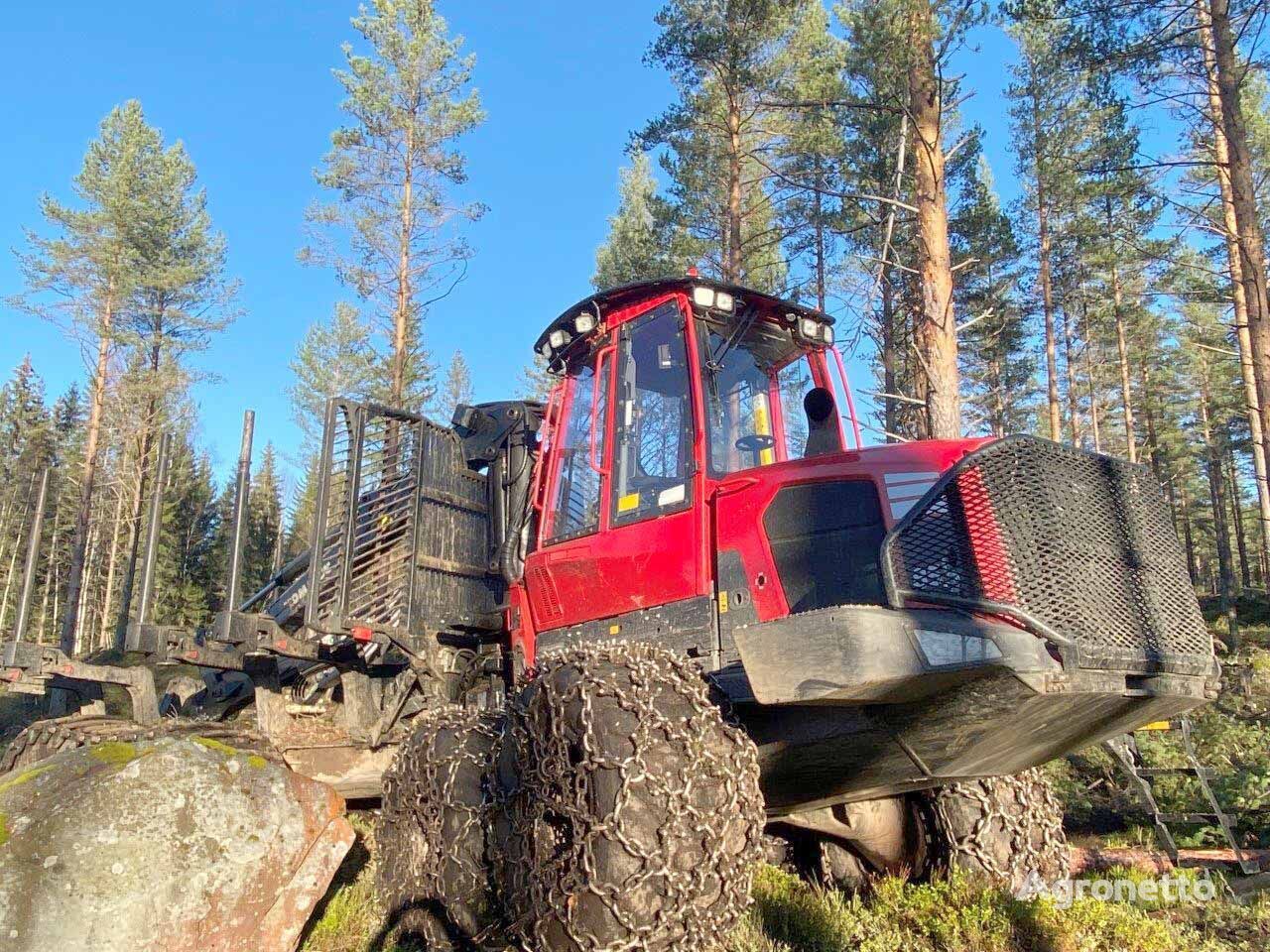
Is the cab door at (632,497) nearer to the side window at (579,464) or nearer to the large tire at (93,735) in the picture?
the side window at (579,464)

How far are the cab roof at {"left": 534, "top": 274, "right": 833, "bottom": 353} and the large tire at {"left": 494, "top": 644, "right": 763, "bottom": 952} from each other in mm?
2008

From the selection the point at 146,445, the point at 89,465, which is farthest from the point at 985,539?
the point at 146,445

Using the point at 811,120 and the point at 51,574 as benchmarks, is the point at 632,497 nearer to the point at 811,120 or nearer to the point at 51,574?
the point at 811,120

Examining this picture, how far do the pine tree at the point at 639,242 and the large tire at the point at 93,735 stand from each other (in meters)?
9.13

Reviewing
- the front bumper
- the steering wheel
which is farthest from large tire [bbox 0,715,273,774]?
the steering wheel

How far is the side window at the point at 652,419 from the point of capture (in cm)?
457

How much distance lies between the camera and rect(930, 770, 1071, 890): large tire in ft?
15.0

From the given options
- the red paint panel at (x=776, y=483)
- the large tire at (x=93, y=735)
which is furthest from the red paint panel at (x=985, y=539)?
the large tire at (x=93, y=735)

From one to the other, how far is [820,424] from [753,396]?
0.48m

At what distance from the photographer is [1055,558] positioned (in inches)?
136

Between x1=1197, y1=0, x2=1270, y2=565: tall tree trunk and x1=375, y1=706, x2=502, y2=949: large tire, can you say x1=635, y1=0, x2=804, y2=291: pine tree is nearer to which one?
x1=1197, y1=0, x2=1270, y2=565: tall tree trunk

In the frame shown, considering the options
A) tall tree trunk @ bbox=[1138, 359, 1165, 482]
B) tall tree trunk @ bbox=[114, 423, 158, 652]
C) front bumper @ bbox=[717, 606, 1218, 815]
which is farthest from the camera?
tall tree trunk @ bbox=[1138, 359, 1165, 482]

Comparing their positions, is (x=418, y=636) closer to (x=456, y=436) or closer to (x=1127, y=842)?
(x=456, y=436)

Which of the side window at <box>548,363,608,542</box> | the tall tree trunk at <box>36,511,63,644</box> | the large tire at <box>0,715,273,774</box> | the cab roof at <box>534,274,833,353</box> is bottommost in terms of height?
the large tire at <box>0,715,273,774</box>
